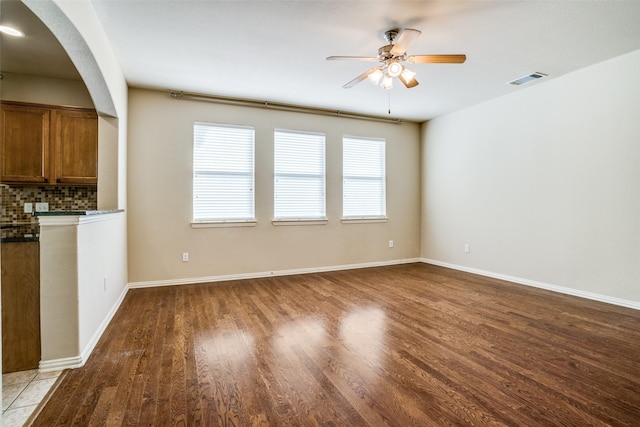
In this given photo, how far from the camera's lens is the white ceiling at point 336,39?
2.65 meters

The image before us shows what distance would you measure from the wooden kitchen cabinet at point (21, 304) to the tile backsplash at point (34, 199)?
1.91m

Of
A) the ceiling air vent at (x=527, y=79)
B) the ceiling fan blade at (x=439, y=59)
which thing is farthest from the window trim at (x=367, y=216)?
the ceiling fan blade at (x=439, y=59)

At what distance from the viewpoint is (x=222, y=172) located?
474cm

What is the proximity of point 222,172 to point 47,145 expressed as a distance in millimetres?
2014

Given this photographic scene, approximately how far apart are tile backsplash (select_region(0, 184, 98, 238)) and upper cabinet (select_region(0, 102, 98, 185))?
0.26 metres

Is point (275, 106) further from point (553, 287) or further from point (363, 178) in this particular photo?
point (553, 287)

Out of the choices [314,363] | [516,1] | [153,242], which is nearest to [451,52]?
[516,1]

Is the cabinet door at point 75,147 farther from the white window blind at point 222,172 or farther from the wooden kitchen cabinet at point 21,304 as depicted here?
the wooden kitchen cabinet at point 21,304

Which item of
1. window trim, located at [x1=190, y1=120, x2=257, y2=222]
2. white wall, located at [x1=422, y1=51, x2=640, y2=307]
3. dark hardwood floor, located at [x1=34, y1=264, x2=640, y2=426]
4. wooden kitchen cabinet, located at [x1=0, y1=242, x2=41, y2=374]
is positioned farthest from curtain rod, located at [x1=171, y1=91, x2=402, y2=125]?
wooden kitchen cabinet, located at [x1=0, y1=242, x2=41, y2=374]

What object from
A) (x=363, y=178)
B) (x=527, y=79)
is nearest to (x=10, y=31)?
(x=363, y=178)

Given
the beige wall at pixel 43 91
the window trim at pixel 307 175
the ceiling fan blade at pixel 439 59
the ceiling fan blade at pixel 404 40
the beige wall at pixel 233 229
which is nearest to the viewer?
the ceiling fan blade at pixel 404 40

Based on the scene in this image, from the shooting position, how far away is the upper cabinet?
11.9 ft

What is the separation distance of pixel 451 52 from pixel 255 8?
208cm

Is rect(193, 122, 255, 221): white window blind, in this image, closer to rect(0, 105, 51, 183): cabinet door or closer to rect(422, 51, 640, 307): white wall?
rect(0, 105, 51, 183): cabinet door
